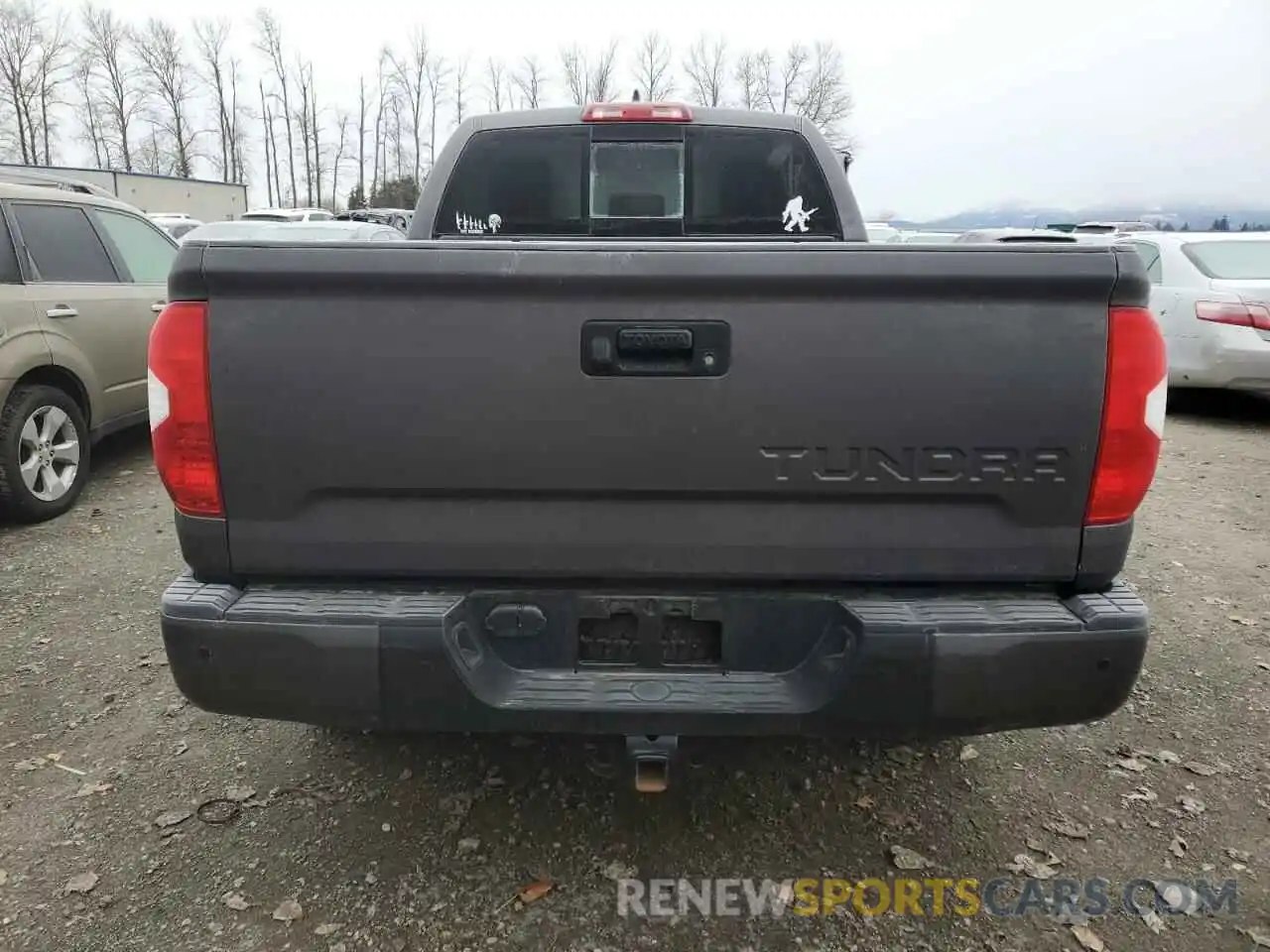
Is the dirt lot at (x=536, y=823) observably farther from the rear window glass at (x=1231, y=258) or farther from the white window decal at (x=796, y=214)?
the rear window glass at (x=1231, y=258)

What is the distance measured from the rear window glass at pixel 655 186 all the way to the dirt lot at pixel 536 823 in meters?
2.08

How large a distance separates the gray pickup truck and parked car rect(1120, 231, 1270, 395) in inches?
261

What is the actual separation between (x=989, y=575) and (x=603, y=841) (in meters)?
1.34

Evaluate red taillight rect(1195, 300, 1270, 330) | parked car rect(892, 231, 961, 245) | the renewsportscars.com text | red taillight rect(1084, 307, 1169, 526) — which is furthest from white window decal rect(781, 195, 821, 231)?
red taillight rect(1195, 300, 1270, 330)

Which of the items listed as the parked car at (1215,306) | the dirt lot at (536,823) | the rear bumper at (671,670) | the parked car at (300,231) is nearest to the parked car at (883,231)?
the parked car at (1215,306)

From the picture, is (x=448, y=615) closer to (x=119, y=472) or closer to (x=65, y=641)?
(x=65, y=641)

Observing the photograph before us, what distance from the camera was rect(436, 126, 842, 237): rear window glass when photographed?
3.67m

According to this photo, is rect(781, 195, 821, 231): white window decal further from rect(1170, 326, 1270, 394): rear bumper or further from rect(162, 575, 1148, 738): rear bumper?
rect(1170, 326, 1270, 394): rear bumper

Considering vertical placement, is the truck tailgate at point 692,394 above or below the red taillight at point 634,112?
below

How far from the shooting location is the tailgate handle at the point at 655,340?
1921 millimetres

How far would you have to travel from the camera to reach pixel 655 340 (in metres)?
1.92

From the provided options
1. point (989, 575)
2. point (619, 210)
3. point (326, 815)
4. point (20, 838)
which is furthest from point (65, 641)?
point (989, 575)

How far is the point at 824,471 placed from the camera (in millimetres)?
1954

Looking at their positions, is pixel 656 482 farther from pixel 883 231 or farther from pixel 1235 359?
pixel 883 231
